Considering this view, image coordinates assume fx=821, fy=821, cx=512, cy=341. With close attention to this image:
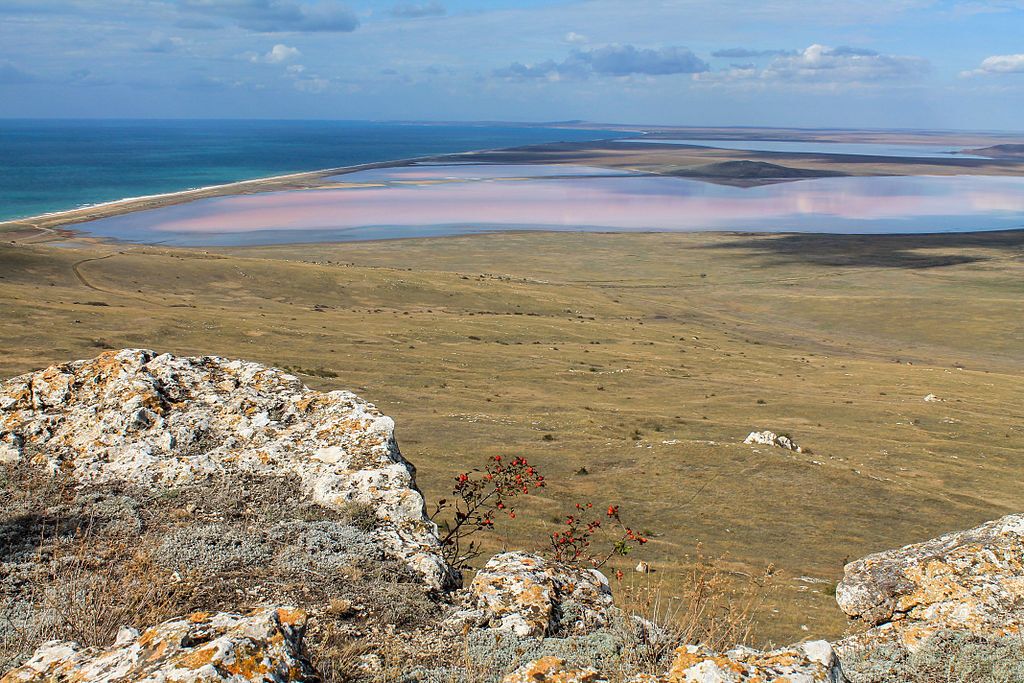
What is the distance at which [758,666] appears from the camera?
5258 millimetres

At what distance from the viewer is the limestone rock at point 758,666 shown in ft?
16.8

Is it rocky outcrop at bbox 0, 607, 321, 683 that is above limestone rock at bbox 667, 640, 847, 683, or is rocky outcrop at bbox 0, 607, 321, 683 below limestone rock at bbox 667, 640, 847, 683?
above

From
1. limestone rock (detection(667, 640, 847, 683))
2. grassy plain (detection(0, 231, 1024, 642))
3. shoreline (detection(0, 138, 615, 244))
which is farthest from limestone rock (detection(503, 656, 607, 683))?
shoreline (detection(0, 138, 615, 244))

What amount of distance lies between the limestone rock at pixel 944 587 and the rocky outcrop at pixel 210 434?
179 inches

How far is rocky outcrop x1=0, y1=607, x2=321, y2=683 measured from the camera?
4.82 metres

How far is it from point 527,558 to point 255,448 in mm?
4089

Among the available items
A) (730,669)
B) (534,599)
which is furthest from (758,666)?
(534,599)

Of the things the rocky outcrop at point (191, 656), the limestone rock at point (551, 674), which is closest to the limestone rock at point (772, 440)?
the limestone rock at point (551, 674)

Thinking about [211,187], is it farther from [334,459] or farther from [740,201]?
[334,459]

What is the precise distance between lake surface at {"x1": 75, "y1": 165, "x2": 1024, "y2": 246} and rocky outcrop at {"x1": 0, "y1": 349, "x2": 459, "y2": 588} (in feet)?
317

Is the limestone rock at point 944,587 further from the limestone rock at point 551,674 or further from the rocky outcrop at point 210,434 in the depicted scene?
the rocky outcrop at point 210,434

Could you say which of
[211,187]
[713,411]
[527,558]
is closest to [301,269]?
[713,411]

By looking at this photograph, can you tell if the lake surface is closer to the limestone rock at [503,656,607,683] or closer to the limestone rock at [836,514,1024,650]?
the limestone rock at [836,514,1024,650]

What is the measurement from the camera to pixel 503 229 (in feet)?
407
